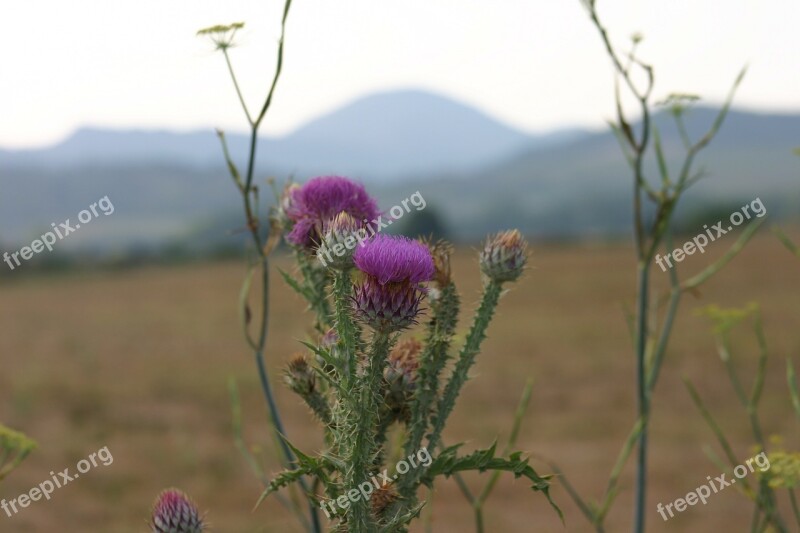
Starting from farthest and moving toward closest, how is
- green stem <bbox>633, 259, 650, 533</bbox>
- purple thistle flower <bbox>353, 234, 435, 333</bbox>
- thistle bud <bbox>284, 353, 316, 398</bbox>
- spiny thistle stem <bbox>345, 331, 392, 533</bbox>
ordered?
green stem <bbox>633, 259, 650, 533</bbox> < thistle bud <bbox>284, 353, 316, 398</bbox> < purple thistle flower <bbox>353, 234, 435, 333</bbox> < spiny thistle stem <bbox>345, 331, 392, 533</bbox>

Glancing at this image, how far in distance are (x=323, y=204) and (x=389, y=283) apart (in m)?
0.42

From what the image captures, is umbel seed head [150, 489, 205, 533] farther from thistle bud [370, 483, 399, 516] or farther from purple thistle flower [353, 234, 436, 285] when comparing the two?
purple thistle flower [353, 234, 436, 285]

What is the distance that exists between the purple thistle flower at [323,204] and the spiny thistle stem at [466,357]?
1.03 feet

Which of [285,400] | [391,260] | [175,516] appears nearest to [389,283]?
[391,260]

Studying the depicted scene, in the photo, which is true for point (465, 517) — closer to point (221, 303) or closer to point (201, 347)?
point (201, 347)

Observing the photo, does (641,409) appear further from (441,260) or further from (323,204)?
(323,204)

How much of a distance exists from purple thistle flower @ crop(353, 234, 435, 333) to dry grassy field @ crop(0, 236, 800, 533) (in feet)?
0.74

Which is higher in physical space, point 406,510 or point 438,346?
point 438,346

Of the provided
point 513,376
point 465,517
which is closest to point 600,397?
point 513,376

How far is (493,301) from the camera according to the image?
5.82 ft

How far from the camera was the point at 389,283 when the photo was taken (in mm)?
1477

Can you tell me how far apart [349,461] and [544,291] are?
130 ft

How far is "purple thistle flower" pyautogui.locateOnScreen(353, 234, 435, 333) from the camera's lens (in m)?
1.47

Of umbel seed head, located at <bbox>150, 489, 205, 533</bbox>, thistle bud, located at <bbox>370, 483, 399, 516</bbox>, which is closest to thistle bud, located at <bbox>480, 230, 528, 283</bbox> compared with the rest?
thistle bud, located at <bbox>370, 483, 399, 516</bbox>
